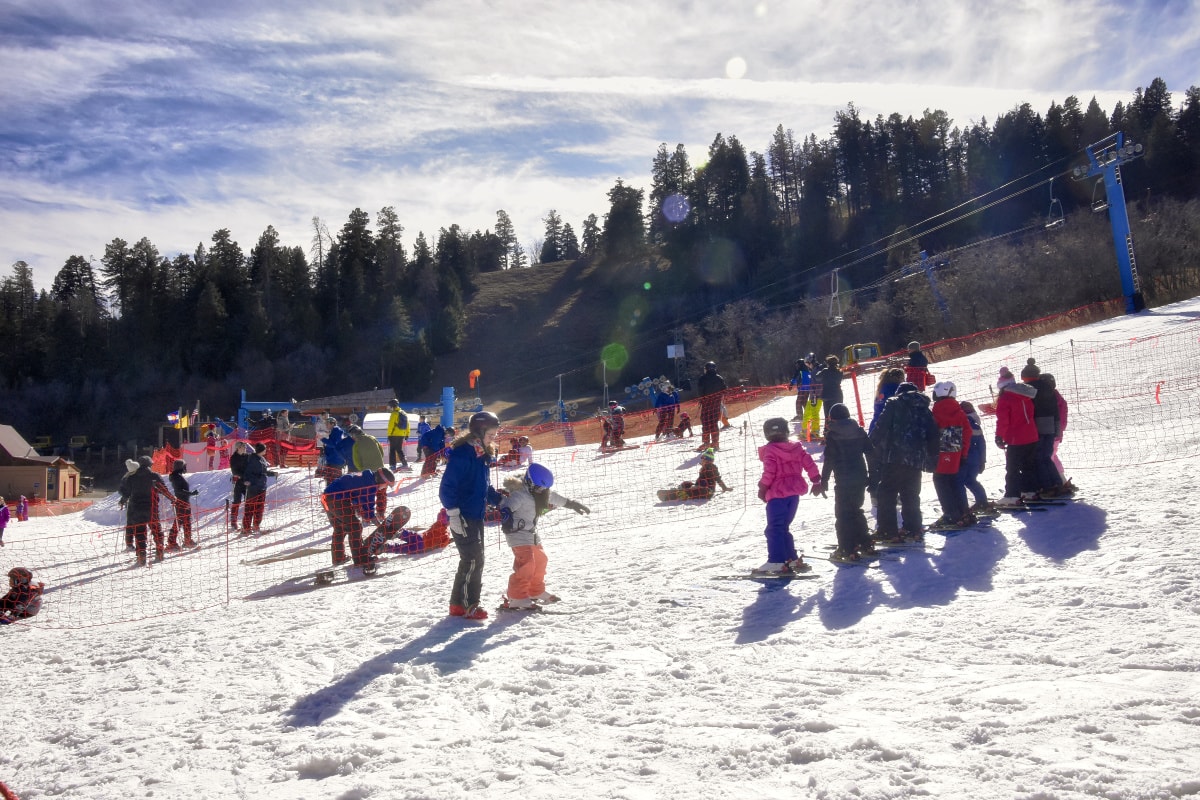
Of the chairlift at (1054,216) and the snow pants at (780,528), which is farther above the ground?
the chairlift at (1054,216)

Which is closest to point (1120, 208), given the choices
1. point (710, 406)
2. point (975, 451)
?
point (710, 406)

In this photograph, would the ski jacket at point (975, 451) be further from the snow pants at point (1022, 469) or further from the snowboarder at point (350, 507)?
the snowboarder at point (350, 507)

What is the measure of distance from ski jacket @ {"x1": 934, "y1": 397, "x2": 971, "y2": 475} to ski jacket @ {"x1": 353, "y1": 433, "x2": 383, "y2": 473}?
719cm

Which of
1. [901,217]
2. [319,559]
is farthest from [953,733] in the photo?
[901,217]

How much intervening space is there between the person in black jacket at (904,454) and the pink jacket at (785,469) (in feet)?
3.28

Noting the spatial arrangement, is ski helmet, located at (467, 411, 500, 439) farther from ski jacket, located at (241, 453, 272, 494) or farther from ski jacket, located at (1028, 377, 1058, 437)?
ski jacket, located at (241, 453, 272, 494)

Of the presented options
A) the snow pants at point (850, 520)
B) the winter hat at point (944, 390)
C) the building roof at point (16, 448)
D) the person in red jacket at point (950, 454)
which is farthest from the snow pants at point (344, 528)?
the building roof at point (16, 448)

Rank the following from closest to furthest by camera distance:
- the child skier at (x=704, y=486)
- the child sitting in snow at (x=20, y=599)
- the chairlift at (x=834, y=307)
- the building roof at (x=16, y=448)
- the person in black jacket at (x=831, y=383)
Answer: the child sitting in snow at (x=20, y=599) < the child skier at (x=704, y=486) < the person in black jacket at (x=831, y=383) < the building roof at (x=16, y=448) < the chairlift at (x=834, y=307)

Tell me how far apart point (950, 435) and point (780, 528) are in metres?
2.26

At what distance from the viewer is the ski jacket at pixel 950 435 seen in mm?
8242

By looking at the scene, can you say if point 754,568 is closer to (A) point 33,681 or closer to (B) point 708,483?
(B) point 708,483

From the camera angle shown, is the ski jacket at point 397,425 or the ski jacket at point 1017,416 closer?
the ski jacket at point 1017,416

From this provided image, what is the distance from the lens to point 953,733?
3.99 meters

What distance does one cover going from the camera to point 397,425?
1894 cm
